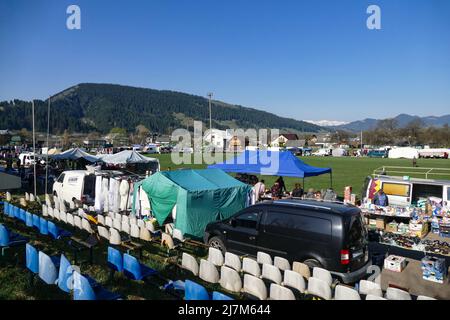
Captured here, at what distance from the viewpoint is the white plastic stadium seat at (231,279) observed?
5.41 m

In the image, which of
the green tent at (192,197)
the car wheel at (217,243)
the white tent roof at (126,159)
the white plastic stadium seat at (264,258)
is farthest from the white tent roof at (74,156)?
the white plastic stadium seat at (264,258)

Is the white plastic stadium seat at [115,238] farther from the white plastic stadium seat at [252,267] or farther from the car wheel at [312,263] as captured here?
the car wheel at [312,263]

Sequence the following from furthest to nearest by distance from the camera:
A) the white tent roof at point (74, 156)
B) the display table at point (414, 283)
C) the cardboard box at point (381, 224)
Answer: the white tent roof at point (74, 156) → the cardboard box at point (381, 224) → the display table at point (414, 283)

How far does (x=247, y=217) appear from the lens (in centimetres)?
780

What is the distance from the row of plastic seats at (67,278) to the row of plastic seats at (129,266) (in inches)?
25.8

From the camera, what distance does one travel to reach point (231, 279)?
18.0 ft

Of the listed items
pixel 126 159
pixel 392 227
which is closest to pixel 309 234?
pixel 392 227

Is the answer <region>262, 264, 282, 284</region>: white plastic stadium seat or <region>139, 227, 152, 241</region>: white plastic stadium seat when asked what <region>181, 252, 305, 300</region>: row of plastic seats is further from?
<region>139, 227, 152, 241</region>: white plastic stadium seat

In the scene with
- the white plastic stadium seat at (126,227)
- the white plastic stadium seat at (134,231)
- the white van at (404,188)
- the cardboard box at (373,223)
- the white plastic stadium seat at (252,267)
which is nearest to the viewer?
the white plastic stadium seat at (252,267)

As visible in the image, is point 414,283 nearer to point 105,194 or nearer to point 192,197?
point 192,197

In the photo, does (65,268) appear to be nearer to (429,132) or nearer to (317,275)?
(317,275)

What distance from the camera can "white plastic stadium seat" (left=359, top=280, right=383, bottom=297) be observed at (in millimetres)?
4906

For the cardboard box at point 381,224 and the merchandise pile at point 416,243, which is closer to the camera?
the merchandise pile at point 416,243

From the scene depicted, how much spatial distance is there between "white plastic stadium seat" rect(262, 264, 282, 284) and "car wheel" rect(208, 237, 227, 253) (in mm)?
2447
